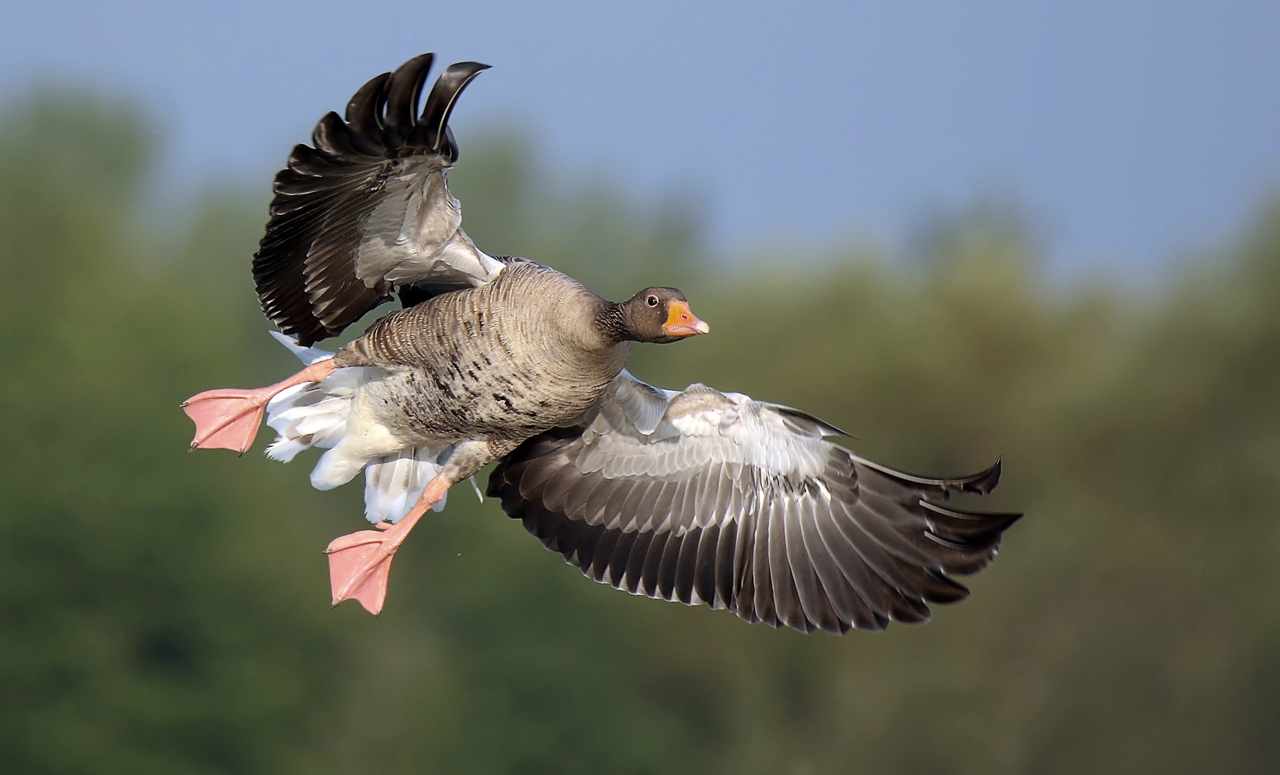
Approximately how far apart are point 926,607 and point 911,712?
49.6 feet

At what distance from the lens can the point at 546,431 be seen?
911 cm

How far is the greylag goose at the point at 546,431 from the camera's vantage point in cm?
793

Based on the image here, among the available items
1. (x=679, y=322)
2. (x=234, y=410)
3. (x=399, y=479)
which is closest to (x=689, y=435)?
(x=679, y=322)

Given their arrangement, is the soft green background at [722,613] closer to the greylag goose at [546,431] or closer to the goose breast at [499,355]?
the greylag goose at [546,431]

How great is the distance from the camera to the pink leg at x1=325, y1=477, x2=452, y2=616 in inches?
357

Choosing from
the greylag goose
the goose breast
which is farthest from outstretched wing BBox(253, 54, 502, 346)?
the goose breast

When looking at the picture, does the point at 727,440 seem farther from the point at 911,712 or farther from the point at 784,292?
the point at 784,292

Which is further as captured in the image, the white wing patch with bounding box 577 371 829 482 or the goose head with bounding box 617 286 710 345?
the white wing patch with bounding box 577 371 829 482

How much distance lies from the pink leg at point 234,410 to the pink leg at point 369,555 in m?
0.94

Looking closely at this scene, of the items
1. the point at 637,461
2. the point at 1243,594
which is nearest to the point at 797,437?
the point at 637,461

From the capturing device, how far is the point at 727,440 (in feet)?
30.2

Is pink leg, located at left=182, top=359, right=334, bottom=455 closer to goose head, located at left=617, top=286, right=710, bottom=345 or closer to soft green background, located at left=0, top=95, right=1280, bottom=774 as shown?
goose head, located at left=617, top=286, right=710, bottom=345

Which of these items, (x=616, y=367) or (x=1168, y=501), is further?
(x=1168, y=501)

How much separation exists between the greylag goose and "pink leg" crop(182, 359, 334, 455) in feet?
0.04
